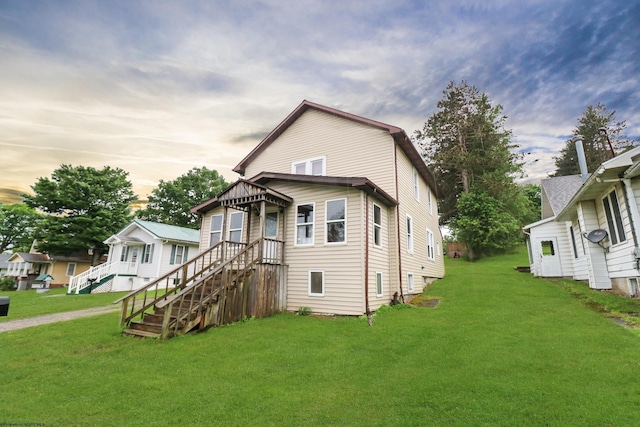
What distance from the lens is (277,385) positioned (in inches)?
187

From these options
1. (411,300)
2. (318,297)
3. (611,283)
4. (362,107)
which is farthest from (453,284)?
(362,107)

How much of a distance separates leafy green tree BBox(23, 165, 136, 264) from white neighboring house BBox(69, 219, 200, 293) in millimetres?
6791

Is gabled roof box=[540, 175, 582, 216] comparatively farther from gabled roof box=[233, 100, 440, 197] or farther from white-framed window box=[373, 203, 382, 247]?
white-framed window box=[373, 203, 382, 247]

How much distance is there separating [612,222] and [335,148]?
→ 10356 mm

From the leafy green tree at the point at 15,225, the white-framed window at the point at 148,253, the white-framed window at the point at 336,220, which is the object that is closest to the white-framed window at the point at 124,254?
the white-framed window at the point at 148,253

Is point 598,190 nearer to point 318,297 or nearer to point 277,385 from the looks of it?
point 318,297

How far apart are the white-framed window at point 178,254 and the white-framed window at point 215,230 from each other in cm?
1284

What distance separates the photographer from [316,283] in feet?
35.0

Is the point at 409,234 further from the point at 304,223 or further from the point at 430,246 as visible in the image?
the point at 304,223

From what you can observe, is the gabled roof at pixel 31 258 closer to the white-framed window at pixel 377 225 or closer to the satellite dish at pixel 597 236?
the white-framed window at pixel 377 225

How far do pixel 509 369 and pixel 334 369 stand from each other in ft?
9.57

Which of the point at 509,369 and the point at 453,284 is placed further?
the point at 453,284

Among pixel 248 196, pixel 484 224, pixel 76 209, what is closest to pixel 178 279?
pixel 248 196

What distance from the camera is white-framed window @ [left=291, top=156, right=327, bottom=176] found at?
45.5 ft
